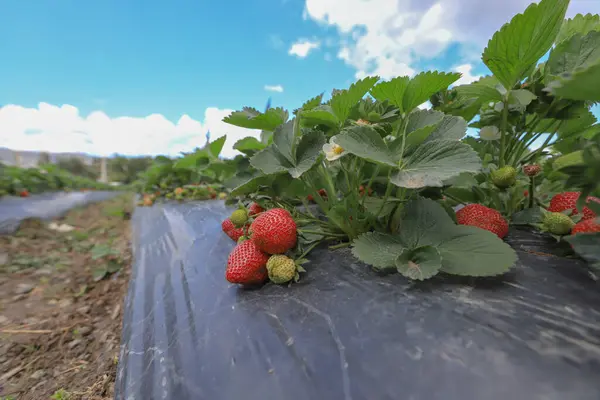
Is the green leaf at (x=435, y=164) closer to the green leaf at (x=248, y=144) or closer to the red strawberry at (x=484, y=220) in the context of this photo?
the red strawberry at (x=484, y=220)

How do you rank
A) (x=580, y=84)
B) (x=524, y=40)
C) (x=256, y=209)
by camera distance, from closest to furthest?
1. (x=580, y=84)
2. (x=524, y=40)
3. (x=256, y=209)

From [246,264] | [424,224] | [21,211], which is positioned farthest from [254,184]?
[21,211]

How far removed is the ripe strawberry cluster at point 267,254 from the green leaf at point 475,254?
34 centimetres

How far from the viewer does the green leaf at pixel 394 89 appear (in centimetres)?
63

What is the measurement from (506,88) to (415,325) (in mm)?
609

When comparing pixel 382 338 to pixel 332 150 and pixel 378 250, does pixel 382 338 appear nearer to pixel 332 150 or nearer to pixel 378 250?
pixel 378 250

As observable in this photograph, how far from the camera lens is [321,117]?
0.77 m

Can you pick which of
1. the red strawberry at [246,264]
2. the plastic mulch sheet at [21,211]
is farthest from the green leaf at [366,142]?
A: the plastic mulch sheet at [21,211]

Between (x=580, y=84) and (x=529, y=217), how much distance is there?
1.75 ft

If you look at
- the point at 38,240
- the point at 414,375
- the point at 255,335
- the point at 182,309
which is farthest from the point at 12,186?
the point at 414,375

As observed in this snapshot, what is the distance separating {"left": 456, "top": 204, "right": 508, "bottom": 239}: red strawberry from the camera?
729 millimetres

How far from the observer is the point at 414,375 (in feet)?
1.42

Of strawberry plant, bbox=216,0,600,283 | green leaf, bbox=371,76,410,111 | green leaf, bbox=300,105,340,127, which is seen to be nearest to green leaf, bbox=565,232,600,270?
strawberry plant, bbox=216,0,600,283

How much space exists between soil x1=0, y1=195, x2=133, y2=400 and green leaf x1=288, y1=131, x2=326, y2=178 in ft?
2.76
